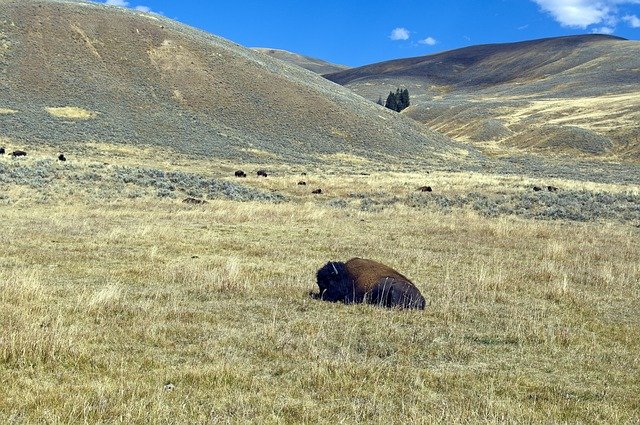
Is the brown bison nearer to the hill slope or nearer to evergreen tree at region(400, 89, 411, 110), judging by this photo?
the hill slope

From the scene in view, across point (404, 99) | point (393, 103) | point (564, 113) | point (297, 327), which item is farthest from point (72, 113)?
point (404, 99)

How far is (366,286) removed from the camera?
953 centimetres

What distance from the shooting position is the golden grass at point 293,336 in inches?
207

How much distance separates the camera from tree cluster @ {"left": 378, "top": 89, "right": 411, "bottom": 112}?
5738 inches

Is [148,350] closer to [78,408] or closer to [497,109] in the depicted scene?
[78,408]

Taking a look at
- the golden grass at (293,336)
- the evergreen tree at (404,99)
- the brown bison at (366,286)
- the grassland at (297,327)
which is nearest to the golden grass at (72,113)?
the grassland at (297,327)

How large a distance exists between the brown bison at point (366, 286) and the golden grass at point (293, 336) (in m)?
0.38

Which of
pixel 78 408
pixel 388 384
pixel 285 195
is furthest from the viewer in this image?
pixel 285 195

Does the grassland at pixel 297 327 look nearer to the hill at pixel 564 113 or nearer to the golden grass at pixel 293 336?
the golden grass at pixel 293 336

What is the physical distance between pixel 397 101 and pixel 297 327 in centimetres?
14530

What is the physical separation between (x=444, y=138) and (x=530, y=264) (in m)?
80.6

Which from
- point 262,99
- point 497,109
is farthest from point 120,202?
point 497,109

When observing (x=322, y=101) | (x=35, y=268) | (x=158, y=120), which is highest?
(x=322, y=101)

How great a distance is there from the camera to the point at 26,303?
798 centimetres
